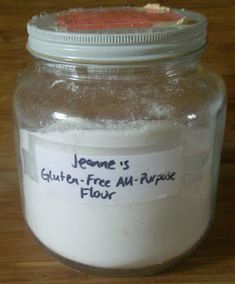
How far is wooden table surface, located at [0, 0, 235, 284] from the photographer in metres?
0.44

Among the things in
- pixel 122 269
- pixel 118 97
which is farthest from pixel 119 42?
pixel 122 269

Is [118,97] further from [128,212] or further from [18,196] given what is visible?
[18,196]

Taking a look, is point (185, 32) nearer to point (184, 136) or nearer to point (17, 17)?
point (184, 136)

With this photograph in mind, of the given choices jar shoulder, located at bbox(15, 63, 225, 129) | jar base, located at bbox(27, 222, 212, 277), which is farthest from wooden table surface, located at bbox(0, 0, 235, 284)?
jar shoulder, located at bbox(15, 63, 225, 129)

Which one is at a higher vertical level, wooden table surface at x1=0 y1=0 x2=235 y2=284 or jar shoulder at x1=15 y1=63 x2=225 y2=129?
jar shoulder at x1=15 y1=63 x2=225 y2=129

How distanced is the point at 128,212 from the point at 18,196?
0.67 feet

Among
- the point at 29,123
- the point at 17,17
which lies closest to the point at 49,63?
the point at 29,123

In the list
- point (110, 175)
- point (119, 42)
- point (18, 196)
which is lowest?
point (18, 196)

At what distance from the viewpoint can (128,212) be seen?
409 millimetres

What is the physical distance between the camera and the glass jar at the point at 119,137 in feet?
1.26

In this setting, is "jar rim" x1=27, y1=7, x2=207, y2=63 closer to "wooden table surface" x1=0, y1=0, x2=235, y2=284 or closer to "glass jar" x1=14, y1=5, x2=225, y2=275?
"glass jar" x1=14, y1=5, x2=225, y2=275

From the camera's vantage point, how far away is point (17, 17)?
557mm

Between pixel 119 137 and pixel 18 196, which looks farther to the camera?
pixel 18 196

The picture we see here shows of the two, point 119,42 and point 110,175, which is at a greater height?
point 119,42
